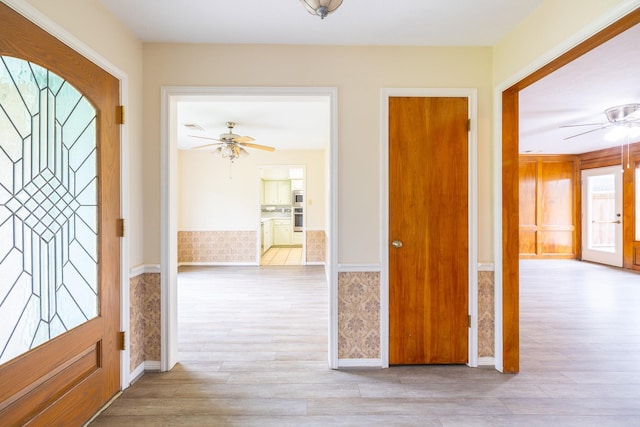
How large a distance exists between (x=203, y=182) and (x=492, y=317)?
570 centimetres

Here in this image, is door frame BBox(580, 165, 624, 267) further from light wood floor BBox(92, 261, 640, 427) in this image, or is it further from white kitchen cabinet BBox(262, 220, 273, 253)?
white kitchen cabinet BBox(262, 220, 273, 253)

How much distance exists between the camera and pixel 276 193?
9547 millimetres

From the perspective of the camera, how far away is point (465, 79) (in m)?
2.26

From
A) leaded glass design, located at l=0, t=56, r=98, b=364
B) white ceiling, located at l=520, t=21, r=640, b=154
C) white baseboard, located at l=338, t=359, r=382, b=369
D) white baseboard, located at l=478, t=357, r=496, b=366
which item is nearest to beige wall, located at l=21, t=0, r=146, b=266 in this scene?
leaded glass design, located at l=0, t=56, r=98, b=364

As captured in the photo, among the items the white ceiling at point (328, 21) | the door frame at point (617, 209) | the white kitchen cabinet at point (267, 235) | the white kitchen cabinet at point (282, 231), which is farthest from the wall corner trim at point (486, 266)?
the white kitchen cabinet at point (282, 231)

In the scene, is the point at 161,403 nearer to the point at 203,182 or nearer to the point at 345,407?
the point at 345,407

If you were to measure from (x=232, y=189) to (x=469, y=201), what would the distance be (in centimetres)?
504

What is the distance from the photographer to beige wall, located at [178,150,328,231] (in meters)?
6.24

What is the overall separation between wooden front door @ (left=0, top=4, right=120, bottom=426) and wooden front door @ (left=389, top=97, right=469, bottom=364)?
192cm

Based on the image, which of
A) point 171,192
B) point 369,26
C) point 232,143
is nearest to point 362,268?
point 171,192

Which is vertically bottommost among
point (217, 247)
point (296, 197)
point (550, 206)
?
point (217, 247)

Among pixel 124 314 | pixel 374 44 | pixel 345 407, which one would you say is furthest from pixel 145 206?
pixel 374 44

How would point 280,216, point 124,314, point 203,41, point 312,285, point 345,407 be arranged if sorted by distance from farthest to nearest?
point 280,216
point 312,285
point 203,41
point 124,314
point 345,407

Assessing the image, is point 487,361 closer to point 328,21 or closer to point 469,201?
point 469,201
